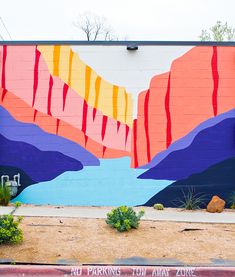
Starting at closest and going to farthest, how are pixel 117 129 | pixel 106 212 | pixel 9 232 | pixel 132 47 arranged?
pixel 9 232
pixel 106 212
pixel 132 47
pixel 117 129

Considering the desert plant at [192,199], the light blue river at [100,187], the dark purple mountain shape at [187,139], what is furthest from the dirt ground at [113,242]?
the dark purple mountain shape at [187,139]

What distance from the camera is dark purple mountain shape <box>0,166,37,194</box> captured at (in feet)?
34.8

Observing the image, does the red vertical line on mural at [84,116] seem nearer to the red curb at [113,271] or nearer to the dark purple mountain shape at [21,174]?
the dark purple mountain shape at [21,174]

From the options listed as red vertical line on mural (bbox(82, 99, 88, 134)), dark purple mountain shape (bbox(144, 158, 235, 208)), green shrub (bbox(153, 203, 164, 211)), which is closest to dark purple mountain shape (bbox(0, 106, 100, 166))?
red vertical line on mural (bbox(82, 99, 88, 134))

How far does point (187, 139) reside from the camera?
10.6 m

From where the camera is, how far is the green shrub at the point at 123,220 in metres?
7.32

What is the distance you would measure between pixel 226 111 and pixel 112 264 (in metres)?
5.96

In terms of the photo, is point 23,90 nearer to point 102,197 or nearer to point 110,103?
point 110,103

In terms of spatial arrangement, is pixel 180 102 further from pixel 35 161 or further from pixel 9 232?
pixel 9 232

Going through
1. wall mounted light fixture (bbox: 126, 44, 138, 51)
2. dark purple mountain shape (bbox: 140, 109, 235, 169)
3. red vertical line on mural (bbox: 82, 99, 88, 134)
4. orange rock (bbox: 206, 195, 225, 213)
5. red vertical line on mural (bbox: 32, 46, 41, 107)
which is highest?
wall mounted light fixture (bbox: 126, 44, 138, 51)

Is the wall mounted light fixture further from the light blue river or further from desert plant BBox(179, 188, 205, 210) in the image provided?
desert plant BBox(179, 188, 205, 210)

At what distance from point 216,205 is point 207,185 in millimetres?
768

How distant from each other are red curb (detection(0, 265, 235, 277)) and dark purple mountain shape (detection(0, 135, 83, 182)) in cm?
508

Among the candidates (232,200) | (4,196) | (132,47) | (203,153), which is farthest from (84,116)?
(232,200)
